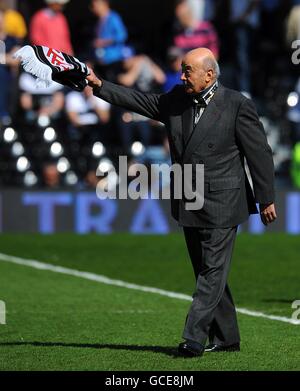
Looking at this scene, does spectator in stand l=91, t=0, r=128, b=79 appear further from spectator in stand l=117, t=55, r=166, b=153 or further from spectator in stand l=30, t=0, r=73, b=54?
spectator in stand l=30, t=0, r=73, b=54

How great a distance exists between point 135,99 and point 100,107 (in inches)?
407

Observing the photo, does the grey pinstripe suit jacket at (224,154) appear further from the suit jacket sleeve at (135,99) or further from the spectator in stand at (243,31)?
the spectator in stand at (243,31)

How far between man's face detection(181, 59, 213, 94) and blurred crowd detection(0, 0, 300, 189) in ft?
33.1

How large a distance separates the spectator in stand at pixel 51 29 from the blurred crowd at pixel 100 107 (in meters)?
0.01

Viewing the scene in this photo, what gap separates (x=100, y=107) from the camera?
752 inches

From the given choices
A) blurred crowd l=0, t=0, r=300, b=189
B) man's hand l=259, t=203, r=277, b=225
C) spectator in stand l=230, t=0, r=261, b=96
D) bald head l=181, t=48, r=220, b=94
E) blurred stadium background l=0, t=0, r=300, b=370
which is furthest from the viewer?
spectator in stand l=230, t=0, r=261, b=96

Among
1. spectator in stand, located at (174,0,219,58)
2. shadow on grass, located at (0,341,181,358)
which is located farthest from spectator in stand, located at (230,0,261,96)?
shadow on grass, located at (0,341,181,358)

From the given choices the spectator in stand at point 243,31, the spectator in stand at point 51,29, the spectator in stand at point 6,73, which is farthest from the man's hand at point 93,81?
the spectator in stand at point 243,31

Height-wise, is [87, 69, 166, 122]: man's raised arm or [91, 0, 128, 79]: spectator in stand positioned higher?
[91, 0, 128, 79]: spectator in stand

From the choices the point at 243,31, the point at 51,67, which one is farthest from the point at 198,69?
the point at 243,31

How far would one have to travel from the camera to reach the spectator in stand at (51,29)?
18766 millimetres

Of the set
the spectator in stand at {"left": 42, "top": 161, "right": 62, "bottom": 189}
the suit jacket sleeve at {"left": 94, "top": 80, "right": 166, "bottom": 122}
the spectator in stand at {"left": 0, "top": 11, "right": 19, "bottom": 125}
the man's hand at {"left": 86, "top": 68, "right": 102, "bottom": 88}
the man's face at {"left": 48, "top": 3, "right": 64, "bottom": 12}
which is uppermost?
the man's face at {"left": 48, "top": 3, "right": 64, "bottom": 12}

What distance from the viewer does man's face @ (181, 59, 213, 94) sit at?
8438 mm

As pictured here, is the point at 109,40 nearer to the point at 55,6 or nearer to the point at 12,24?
the point at 55,6
